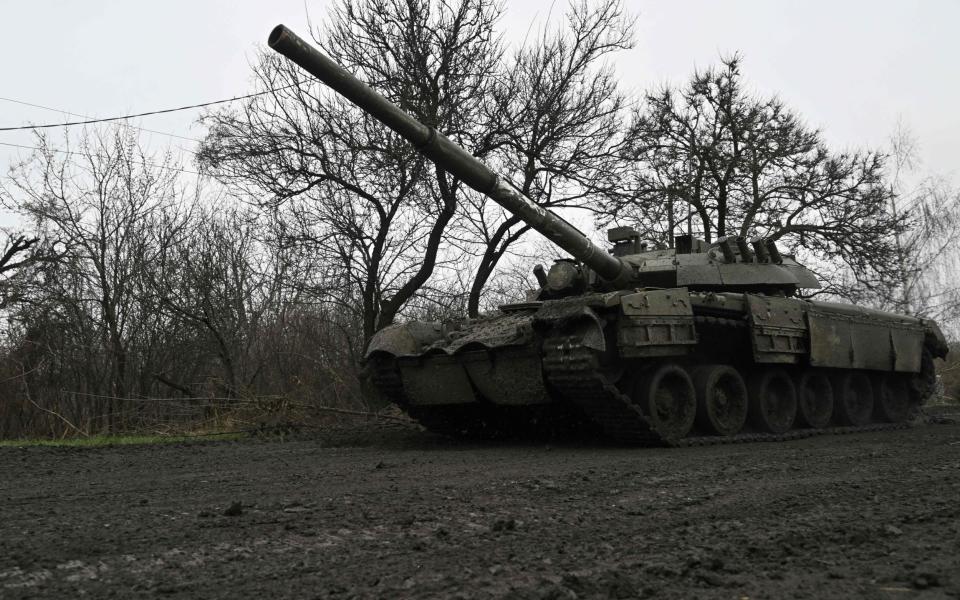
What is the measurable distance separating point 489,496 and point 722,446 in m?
4.98

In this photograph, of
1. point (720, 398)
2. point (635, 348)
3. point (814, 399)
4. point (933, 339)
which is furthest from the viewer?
point (933, 339)

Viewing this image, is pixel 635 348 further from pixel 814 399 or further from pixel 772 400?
pixel 814 399

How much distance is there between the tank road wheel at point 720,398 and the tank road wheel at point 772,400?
1.26 ft

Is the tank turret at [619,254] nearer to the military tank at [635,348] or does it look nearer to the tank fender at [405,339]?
the military tank at [635,348]

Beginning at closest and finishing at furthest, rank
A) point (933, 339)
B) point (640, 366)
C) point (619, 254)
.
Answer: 1. point (640, 366)
2. point (619, 254)
3. point (933, 339)

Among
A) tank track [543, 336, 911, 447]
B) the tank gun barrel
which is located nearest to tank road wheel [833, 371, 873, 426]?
tank track [543, 336, 911, 447]

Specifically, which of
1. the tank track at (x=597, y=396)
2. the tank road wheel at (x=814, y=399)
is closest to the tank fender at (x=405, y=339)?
the tank track at (x=597, y=396)

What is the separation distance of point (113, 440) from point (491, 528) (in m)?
8.28

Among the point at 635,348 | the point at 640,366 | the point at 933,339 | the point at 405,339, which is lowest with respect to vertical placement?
the point at 640,366

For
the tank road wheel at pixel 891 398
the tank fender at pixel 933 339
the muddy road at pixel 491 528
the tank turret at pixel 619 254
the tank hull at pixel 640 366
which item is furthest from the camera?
the tank fender at pixel 933 339

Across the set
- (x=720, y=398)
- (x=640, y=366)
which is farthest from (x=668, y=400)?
(x=720, y=398)

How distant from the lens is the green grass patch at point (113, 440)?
10.3 metres

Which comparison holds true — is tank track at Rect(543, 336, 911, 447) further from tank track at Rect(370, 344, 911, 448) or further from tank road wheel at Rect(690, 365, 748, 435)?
tank road wheel at Rect(690, 365, 748, 435)

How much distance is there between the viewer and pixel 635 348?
895cm
